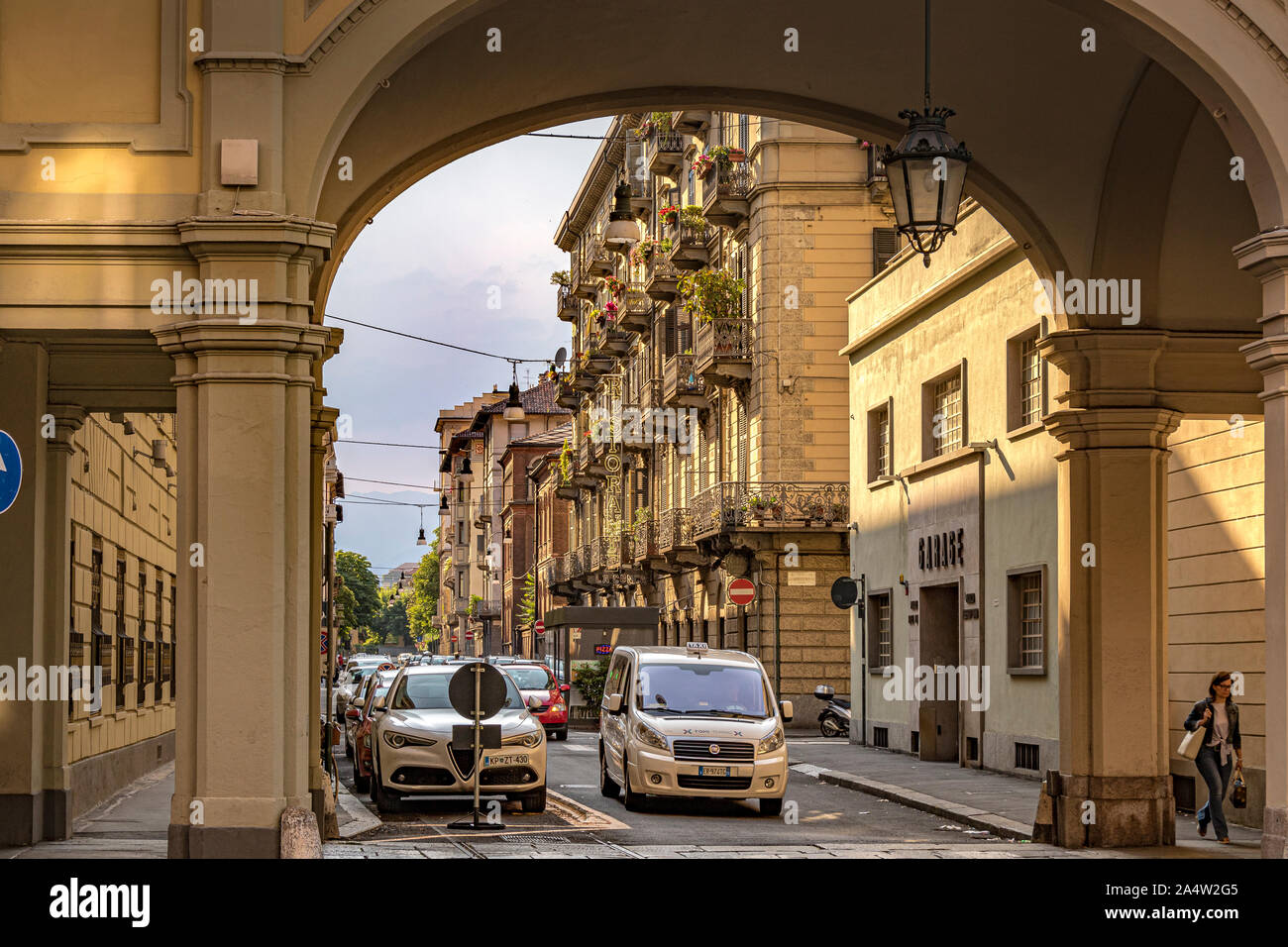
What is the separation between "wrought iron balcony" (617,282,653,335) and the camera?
5791 centimetres

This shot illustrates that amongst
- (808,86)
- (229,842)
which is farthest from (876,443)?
(229,842)

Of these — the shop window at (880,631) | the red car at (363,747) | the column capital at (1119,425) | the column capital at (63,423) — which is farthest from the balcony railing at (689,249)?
the column capital at (1119,425)

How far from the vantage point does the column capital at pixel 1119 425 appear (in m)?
15.1

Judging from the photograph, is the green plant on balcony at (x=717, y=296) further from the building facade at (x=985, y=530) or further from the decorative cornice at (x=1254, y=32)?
the decorative cornice at (x=1254, y=32)

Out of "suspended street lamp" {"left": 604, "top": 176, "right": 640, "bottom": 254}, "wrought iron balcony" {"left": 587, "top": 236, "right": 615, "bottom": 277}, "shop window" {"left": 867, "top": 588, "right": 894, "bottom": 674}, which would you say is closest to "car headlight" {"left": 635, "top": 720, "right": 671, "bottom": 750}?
"shop window" {"left": 867, "top": 588, "right": 894, "bottom": 674}

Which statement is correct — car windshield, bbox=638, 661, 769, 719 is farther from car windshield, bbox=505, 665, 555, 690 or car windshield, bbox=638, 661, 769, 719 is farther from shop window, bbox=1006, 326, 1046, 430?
car windshield, bbox=505, 665, 555, 690

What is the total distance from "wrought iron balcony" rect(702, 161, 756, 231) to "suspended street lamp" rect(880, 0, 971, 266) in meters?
30.3

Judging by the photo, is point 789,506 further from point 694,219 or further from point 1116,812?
point 1116,812

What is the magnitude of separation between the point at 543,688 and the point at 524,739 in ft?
43.8

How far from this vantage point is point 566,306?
8012cm

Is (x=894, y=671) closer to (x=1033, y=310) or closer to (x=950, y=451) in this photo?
(x=950, y=451)

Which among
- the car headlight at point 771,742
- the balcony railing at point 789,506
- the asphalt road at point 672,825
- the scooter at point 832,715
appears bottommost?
the scooter at point 832,715

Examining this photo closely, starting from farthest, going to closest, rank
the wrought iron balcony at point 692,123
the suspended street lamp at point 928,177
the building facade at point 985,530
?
the wrought iron balcony at point 692,123
the building facade at point 985,530
the suspended street lamp at point 928,177

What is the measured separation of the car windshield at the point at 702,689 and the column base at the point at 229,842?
1094 cm
